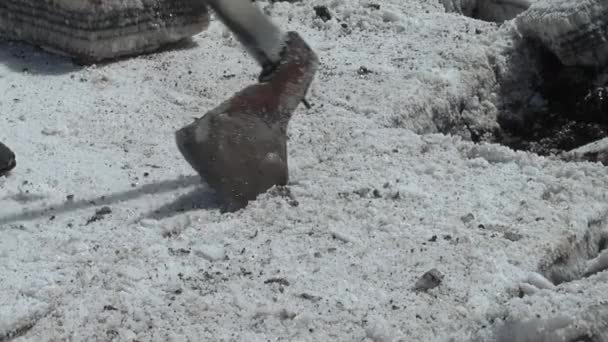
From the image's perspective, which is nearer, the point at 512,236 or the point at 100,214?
Result: the point at 512,236

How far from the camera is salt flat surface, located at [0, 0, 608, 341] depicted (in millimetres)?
2715

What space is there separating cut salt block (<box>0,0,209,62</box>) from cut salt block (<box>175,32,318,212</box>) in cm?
106

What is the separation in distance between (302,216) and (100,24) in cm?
164

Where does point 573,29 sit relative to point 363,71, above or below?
above

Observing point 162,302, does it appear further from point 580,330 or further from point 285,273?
point 580,330

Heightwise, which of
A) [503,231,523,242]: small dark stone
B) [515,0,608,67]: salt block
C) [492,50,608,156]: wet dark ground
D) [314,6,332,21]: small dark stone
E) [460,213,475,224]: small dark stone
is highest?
[515,0,608,67]: salt block

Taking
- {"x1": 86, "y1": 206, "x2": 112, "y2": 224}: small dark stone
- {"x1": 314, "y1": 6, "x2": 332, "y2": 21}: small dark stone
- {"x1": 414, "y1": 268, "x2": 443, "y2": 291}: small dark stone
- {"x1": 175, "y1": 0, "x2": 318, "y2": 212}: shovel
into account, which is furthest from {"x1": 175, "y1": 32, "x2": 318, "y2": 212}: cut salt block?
{"x1": 314, "y1": 6, "x2": 332, "y2": 21}: small dark stone

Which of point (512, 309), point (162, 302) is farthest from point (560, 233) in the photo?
point (162, 302)

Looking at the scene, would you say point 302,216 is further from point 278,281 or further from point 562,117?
point 562,117

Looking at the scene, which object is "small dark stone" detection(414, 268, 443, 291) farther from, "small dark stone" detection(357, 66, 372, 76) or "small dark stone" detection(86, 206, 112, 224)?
"small dark stone" detection(357, 66, 372, 76)

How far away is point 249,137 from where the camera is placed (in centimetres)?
345

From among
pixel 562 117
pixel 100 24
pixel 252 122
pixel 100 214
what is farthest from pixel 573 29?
pixel 100 214

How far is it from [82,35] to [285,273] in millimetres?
1950

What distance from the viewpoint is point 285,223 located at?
3.19 metres
